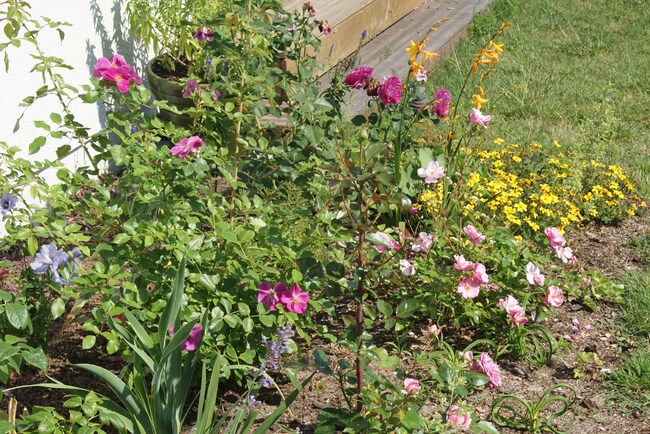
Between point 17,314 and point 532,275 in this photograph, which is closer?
point 17,314

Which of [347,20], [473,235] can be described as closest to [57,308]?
[473,235]

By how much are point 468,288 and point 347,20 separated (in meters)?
3.62

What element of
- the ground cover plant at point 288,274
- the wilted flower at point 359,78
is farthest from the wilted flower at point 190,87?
the wilted flower at point 359,78

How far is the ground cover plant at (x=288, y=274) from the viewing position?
267 cm

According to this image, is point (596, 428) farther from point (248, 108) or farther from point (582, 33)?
point (582, 33)

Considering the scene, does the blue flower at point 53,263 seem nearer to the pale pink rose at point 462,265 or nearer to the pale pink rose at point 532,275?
the pale pink rose at point 462,265

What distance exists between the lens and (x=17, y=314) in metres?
2.58

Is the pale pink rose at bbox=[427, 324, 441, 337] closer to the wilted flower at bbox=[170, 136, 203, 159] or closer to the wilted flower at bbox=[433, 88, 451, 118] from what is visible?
the wilted flower at bbox=[433, 88, 451, 118]

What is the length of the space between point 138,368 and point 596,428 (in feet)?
5.52

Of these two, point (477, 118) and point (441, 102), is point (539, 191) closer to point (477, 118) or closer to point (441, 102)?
point (477, 118)

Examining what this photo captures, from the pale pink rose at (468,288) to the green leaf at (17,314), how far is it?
1.63 meters

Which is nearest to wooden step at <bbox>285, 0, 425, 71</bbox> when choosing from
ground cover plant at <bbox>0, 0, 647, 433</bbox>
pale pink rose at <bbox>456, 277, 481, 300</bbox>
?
ground cover plant at <bbox>0, 0, 647, 433</bbox>

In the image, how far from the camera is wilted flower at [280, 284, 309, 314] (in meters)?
2.84

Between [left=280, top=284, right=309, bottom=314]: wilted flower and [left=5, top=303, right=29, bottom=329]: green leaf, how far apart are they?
2.68ft
